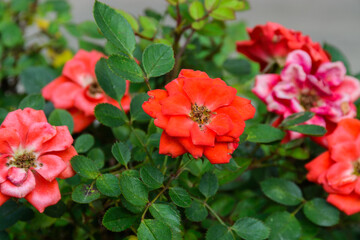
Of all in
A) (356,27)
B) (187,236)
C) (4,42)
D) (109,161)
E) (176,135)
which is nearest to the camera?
(176,135)

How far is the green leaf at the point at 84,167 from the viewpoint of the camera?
1.06 feet

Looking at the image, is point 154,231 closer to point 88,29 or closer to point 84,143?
point 84,143

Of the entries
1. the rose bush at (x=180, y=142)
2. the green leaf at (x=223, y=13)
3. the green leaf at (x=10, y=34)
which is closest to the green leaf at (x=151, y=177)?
the rose bush at (x=180, y=142)

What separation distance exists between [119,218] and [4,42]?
0.47 meters

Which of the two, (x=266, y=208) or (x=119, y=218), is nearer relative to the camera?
(x=119, y=218)

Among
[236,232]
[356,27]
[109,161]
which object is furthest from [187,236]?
[356,27]

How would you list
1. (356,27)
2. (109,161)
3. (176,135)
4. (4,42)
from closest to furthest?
1. (176,135)
2. (109,161)
3. (4,42)
4. (356,27)

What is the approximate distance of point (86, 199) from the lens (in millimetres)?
323

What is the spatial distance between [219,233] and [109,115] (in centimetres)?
14

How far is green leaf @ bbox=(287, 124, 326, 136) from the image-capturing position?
1.25 ft

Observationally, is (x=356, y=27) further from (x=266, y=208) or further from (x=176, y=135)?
(x=176, y=135)

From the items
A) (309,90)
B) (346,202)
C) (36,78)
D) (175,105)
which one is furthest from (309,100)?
(36,78)

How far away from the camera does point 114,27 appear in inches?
13.9

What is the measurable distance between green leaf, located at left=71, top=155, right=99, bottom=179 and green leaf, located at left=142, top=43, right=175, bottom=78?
0.08 meters
